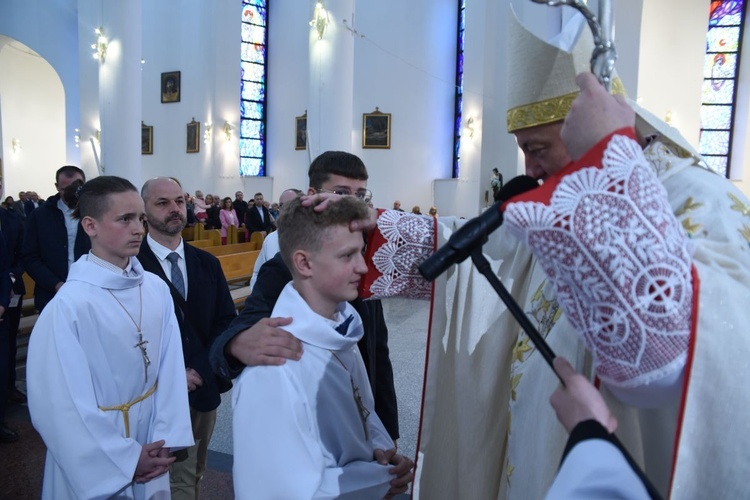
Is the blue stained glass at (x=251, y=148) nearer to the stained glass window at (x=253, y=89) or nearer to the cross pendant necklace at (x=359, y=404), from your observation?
the stained glass window at (x=253, y=89)

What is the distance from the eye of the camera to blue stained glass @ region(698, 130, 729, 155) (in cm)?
1650

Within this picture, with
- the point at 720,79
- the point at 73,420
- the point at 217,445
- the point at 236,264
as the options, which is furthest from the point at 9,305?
the point at 720,79

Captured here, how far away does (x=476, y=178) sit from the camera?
56.7 feet

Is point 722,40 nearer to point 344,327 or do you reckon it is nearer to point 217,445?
point 217,445

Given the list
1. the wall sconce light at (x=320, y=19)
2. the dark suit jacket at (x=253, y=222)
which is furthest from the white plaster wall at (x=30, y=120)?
the wall sconce light at (x=320, y=19)

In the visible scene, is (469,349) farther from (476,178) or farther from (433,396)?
(476,178)

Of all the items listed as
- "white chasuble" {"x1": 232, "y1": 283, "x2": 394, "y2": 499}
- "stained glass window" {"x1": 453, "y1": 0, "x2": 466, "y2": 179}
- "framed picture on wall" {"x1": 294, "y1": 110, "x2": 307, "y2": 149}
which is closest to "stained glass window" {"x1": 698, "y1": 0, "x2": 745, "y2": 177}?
"stained glass window" {"x1": 453, "y1": 0, "x2": 466, "y2": 179}

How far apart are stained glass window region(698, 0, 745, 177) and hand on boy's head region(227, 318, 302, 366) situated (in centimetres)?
1798

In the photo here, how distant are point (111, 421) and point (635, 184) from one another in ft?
6.08

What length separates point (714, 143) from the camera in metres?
16.6

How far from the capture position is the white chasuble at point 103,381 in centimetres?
189

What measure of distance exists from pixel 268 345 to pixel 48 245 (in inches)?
132

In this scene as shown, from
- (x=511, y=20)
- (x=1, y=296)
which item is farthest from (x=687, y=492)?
(x=1, y=296)

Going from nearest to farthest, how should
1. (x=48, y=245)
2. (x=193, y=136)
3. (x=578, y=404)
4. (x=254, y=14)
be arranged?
(x=578, y=404) → (x=48, y=245) → (x=193, y=136) → (x=254, y=14)
